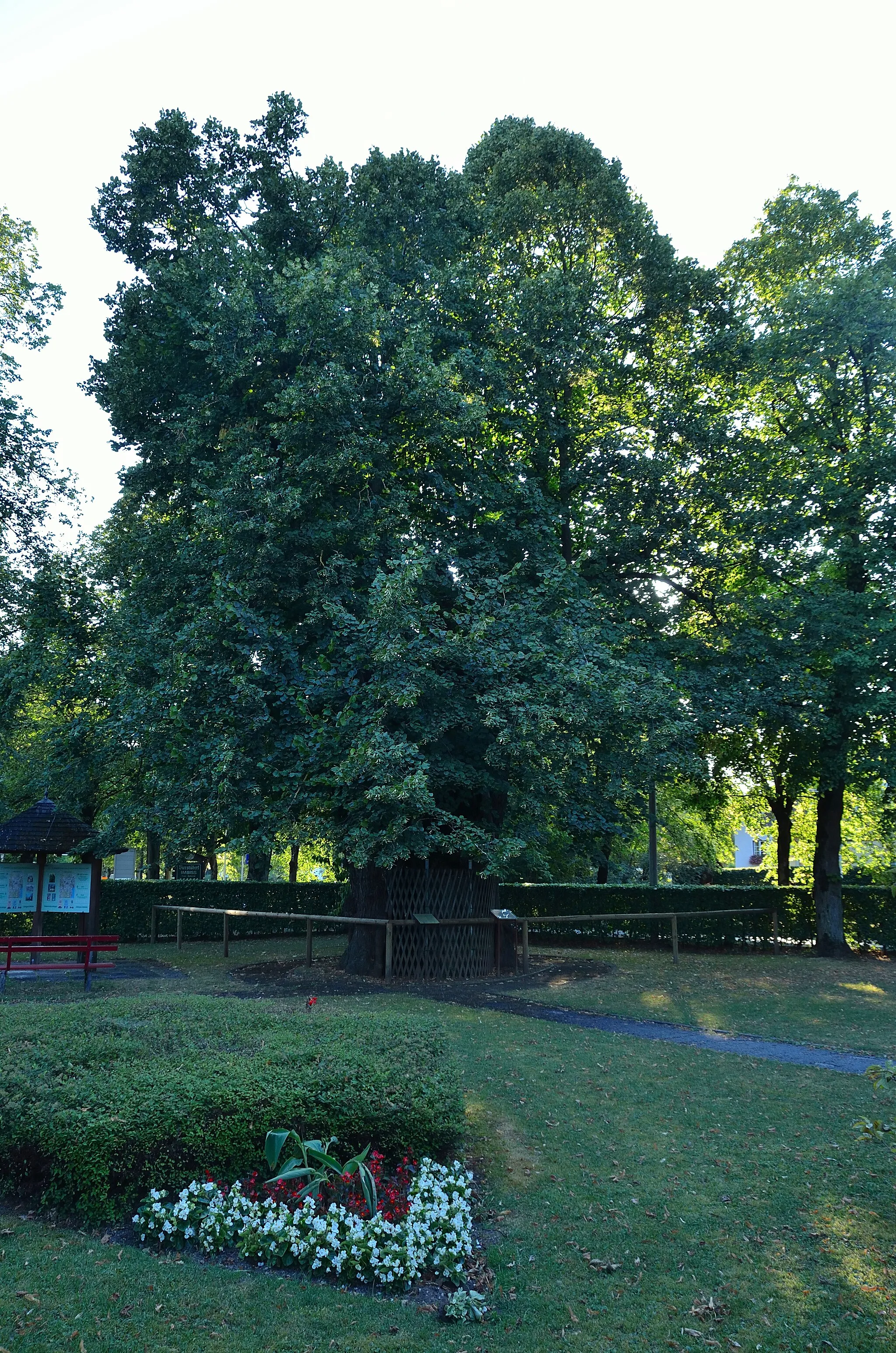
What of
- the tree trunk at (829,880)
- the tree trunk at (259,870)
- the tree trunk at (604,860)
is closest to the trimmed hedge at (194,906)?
the tree trunk at (259,870)

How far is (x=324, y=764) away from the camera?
15.2 m

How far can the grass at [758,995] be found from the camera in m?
12.5

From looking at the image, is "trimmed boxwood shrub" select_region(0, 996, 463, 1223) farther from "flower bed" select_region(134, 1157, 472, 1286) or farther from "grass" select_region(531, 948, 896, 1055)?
"grass" select_region(531, 948, 896, 1055)

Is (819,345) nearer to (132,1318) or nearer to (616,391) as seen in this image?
(616,391)

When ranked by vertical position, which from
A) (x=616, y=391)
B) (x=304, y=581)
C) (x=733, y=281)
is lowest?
(x=304, y=581)

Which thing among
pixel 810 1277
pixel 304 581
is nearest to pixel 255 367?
pixel 304 581

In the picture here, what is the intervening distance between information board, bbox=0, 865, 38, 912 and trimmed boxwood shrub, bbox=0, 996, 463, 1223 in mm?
9672

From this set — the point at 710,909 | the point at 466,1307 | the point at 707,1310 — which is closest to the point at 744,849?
the point at 710,909

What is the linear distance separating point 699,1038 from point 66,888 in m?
11.5

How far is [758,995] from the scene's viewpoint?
621 inches

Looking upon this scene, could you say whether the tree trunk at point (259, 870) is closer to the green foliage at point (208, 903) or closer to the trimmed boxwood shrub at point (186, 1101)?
the green foliage at point (208, 903)

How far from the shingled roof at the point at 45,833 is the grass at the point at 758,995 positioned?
8.94 metres

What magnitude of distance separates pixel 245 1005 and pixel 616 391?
16645mm

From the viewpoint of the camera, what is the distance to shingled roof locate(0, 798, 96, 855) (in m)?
16.5
